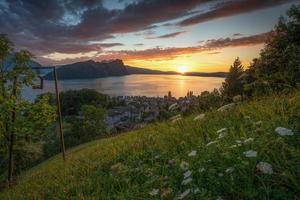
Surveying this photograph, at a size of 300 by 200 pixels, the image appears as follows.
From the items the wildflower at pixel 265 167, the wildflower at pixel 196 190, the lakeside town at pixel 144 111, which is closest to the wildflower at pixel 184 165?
the wildflower at pixel 196 190

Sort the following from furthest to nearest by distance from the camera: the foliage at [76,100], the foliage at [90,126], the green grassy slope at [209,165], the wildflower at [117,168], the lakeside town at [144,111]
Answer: the foliage at [76,100] → the foliage at [90,126] → the lakeside town at [144,111] → the wildflower at [117,168] → the green grassy slope at [209,165]

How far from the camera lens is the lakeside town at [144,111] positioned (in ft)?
51.5

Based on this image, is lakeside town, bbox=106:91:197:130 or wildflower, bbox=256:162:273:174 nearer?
wildflower, bbox=256:162:273:174

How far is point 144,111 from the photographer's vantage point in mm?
90750

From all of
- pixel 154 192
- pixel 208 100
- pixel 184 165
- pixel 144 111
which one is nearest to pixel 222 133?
pixel 184 165

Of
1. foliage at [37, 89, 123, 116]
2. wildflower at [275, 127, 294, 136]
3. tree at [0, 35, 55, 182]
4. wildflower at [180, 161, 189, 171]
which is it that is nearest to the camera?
wildflower at [275, 127, 294, 136]

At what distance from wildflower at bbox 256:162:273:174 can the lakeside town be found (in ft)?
32.0

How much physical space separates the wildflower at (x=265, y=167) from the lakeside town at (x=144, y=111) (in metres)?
9.74

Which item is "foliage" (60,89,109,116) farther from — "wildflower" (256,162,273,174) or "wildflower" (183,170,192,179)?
"wildflower" (256,162,273,174)

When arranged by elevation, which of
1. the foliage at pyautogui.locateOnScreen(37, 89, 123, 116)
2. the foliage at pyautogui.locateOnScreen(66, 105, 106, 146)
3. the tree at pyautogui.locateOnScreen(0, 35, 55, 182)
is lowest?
the foliage at pyautogui.locateOnScreen(37, 89, 123, 116)

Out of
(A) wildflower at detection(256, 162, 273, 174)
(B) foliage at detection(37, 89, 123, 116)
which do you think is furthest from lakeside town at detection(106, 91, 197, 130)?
(A) wildflower at detection(256, 162, 273, 174)

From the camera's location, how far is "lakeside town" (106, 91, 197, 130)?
51.5 ft

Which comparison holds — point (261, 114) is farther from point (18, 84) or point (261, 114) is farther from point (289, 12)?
point (289, 12)

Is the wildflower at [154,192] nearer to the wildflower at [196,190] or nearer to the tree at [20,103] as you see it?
the wildflower at [196,190]
